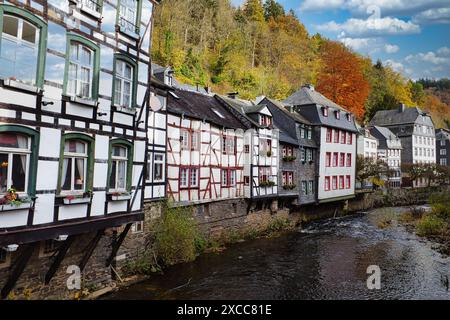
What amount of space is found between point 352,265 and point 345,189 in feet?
58.1

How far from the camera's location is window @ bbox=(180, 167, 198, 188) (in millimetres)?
18205

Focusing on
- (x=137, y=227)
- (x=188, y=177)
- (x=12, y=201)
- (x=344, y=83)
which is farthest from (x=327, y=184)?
(x=12, y=201)

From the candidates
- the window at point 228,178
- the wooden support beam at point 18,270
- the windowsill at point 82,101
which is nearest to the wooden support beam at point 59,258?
the wooden support beam at point 18,270

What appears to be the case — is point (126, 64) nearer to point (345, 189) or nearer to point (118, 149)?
point (118, 149)

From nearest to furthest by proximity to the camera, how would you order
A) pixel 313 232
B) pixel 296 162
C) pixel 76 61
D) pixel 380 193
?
pixel 76 61 → pixel 313 232 → pixel 296 162 → pixel 380 193

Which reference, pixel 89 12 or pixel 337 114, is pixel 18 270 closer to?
pixel 89 12

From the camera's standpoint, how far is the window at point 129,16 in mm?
11648

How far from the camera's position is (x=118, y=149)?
1181 cm

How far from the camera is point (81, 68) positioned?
404 inches

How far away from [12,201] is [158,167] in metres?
7.89

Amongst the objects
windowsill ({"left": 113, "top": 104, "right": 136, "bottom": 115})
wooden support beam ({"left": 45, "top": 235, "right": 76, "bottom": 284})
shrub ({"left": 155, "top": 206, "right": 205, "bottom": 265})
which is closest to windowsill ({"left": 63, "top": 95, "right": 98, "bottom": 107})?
windowsill ({"left": 113, "top": 104, "right": 136, "bottom": 115})

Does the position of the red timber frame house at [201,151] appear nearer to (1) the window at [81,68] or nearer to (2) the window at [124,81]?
(2) the window at [124,81]

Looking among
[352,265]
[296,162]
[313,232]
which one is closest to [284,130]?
[296,162]

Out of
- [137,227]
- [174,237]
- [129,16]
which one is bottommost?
[174,237]
